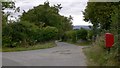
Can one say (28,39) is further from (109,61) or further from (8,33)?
(109,61)

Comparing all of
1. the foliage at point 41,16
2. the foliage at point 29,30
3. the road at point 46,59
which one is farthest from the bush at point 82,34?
the road at point 46,59

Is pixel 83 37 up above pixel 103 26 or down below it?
below

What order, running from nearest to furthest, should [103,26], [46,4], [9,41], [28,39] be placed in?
[103,26]
[9,41]
[28,39]
[46,4]

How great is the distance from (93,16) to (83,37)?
50.1ft

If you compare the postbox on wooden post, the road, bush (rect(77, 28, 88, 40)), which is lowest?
bush (rect(77, 28, 88, 40))

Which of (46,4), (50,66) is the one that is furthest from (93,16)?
(46,4)

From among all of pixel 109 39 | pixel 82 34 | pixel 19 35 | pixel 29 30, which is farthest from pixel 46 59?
pixel 82 34

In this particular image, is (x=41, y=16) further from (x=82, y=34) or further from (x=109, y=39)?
(x=109, y=39)

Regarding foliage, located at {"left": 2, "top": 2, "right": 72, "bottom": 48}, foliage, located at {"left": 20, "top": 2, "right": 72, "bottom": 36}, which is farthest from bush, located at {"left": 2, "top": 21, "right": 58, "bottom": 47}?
foliage, located at {"left": 20, "top": 2, "right": 72, "bottom": 36}

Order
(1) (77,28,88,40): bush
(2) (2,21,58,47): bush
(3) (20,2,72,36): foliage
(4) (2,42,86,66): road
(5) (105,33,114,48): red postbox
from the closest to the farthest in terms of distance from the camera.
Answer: (5) (105,33,114,48): red postbox
(4) (2,42,86,66): road
(2) (2,21,58,47): bush
(1) (77,28,88,40): bush
(3) (20,2,72,36): foliage

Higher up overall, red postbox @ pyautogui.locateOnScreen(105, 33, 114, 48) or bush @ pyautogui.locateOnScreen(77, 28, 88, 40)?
red postbox @ pyautogui.locateOnScreen(105, 33, 114, 48)

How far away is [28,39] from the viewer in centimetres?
3512

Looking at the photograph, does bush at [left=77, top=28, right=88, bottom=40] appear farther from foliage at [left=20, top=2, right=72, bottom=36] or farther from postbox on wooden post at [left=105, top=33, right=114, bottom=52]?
postbox on wooden post at [left=105, top=33, right=114, bottom=52]

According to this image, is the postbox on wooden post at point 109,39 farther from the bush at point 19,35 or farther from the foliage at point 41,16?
the foliage at point 41,16
